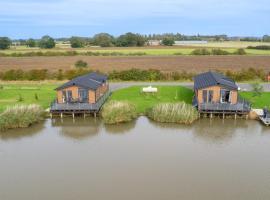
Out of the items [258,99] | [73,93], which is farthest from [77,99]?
[258,99]

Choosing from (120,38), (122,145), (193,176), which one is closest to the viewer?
(193,176)

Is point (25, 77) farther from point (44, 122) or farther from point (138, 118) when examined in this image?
point (138, 118)

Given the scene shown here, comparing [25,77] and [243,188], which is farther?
[25,77]

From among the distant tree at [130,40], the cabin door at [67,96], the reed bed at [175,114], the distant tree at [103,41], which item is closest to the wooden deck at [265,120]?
the reed bed at [175,114]

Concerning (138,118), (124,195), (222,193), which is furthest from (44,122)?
(222,193)

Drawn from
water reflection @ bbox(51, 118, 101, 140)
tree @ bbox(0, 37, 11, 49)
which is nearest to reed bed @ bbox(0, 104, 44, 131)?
water reflection @ bbox(51, 118, 101, 140)

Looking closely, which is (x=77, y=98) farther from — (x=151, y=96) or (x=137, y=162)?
(x=137, y=162)
